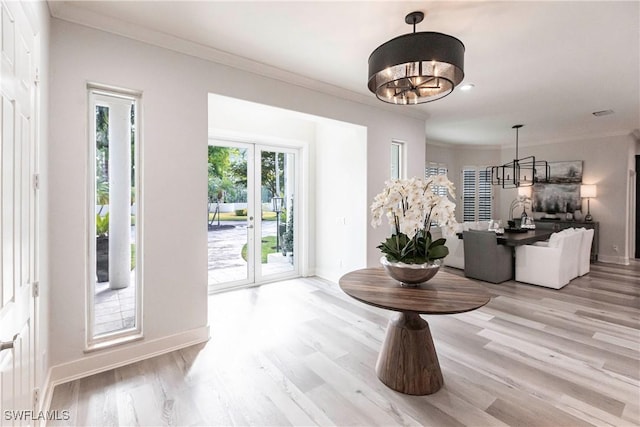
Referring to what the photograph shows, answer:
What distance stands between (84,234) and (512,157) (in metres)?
9.05

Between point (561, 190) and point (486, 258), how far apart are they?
154 inches

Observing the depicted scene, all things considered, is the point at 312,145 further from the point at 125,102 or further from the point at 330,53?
the point at 125,102

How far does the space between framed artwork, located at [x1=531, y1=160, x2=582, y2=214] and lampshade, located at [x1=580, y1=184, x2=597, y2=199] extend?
124 mm

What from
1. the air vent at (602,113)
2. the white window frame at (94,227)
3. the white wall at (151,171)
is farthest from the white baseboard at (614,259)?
the white window frame at (94,227)

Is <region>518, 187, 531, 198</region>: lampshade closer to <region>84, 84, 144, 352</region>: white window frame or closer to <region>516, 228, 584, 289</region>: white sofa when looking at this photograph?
<region>516, 228, 584, 289</region>: white sofa

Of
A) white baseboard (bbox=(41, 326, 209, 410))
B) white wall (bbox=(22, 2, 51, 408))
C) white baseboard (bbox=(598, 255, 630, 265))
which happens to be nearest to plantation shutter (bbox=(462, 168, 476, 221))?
white baseboard (bbox=(598, 255, 630, 265))

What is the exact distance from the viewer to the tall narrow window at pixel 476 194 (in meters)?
8.32

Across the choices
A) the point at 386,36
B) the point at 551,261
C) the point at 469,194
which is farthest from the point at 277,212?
the point at 469,194

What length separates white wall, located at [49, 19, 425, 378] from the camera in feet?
7.48

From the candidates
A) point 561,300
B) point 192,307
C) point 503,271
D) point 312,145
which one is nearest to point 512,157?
point 503,271

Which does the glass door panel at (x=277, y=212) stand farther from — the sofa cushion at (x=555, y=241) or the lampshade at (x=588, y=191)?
the lampshade at (x=588, y=191)

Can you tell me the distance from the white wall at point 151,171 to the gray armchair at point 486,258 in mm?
3799

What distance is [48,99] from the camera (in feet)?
7.17

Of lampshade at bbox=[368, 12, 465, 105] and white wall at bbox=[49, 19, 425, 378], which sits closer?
lampshade at bbox=[368, 12, 465, 105]
